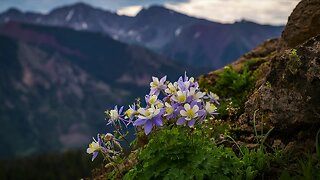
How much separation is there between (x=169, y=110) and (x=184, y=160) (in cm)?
58

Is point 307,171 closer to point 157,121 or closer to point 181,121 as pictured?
point 181,121

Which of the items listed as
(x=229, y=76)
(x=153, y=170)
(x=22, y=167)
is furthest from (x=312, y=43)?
(x=22, y=167)

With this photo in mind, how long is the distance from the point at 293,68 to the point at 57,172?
128561mm

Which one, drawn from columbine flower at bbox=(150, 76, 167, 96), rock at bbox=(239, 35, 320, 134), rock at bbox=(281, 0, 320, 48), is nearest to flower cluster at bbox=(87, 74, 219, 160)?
columbine flower at bbox=(150, 76, 167, 96)

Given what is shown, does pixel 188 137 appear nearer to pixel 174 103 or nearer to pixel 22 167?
pixel 174 103

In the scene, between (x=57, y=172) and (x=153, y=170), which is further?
(x=57, y=172)

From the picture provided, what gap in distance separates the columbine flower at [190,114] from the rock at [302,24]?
4167 mm

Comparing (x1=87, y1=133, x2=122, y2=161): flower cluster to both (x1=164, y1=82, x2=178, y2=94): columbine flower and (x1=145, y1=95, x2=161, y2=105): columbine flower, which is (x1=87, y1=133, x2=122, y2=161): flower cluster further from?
(x1=164, y1=82, x2=178, y2=94): columbine flower

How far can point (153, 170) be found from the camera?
16.9ft

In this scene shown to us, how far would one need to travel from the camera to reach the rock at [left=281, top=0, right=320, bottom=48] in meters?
8.36

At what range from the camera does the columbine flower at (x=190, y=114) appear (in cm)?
501

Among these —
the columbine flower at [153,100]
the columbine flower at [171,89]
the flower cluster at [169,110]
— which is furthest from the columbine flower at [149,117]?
the columbine flower at [171,89]

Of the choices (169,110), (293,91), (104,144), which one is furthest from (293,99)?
(104,144)

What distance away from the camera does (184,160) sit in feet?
16.6
